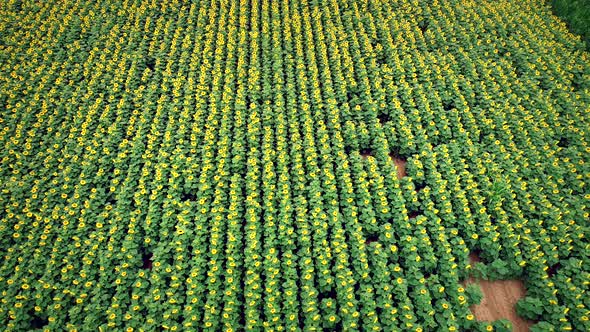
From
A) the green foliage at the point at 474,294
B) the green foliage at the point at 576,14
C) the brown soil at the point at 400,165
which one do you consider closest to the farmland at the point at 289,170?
the green foliage at the point at 474,294

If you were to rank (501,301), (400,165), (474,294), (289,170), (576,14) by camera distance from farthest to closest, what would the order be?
(576,14) → (400,165) → (289,170) → (501,301) → (474,294)

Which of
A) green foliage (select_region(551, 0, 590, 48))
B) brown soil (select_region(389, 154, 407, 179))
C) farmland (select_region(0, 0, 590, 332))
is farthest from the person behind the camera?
green foliage (select_region(551, 0, 590, 48))

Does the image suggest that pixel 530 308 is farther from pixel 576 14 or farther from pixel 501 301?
pixel 576 14

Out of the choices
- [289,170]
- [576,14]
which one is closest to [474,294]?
[289,170]

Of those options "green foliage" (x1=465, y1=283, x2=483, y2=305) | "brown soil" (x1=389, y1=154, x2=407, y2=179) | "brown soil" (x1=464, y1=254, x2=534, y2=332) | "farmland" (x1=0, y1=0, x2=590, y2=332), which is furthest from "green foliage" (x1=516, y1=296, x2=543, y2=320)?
"brown soil" (x1=389, y1=154, x2=407, y2=179)

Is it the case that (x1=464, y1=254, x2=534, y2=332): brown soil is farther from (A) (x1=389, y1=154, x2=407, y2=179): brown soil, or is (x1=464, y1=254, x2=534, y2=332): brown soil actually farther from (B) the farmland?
(A) (x1=389, y1=154, x2=407, y2=179): brown soil

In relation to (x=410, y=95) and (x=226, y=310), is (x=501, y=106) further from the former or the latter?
(x=226, y=310)

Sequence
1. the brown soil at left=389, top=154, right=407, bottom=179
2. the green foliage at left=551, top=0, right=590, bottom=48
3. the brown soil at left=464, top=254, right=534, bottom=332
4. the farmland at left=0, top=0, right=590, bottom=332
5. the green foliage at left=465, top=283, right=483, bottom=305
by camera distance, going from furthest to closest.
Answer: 1. the green foliage at left=551, top=0, right=590, bottom=48
2. the brown soil at left=389, top=154, right=407, bottom=179
3. the brown soil at left=464, top=254, right=534, bottom=332
4. the green foliage at left=465, top=283, right=483, bottom=305
5. the farmland at left=0, top=0, right=590, bottom=332
